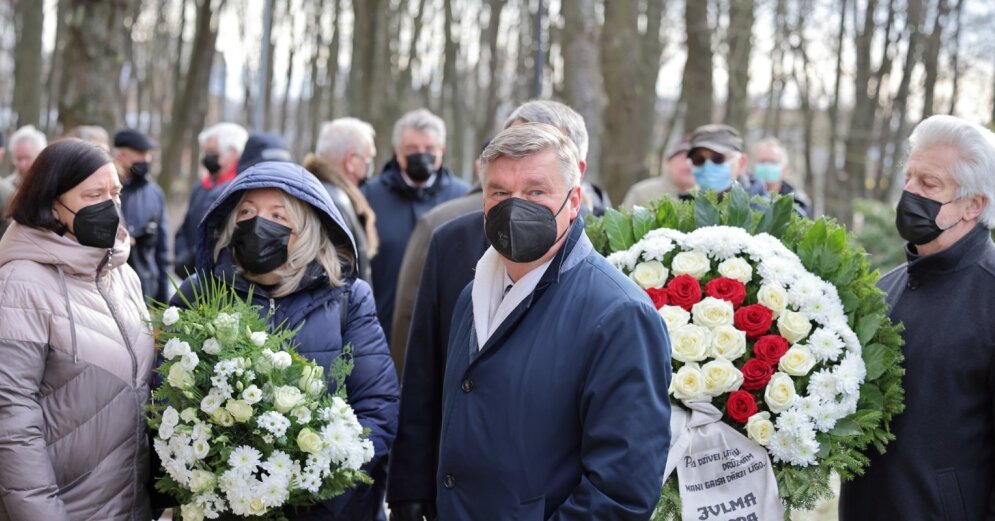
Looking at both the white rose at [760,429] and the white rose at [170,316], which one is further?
the white rose at [760,429]

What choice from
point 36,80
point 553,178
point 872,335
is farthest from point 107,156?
point 36,80

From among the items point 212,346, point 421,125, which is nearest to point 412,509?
point 212,346

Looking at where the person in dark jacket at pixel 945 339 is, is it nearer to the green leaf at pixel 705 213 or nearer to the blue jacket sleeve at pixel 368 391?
the green leaf at pixel 705 213

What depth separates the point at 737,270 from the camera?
3.75 meters

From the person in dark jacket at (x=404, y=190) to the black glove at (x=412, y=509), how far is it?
129 inches

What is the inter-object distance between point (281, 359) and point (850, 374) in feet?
6.28

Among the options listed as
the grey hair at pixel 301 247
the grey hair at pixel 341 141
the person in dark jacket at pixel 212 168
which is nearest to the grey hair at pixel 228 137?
the person in dark jacket at pixel 212 168

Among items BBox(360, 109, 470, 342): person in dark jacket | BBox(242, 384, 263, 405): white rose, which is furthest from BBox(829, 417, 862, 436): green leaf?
BBox(360, 109, 470, 342): person in dark jacket

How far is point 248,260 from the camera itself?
3.69 metres

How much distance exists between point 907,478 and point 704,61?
12151 millimetres

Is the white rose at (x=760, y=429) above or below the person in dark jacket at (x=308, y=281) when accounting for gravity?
below

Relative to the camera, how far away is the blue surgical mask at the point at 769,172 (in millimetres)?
9641

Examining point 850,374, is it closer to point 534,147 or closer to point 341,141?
point 534,147

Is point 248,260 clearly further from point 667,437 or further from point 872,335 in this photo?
point 872,335
